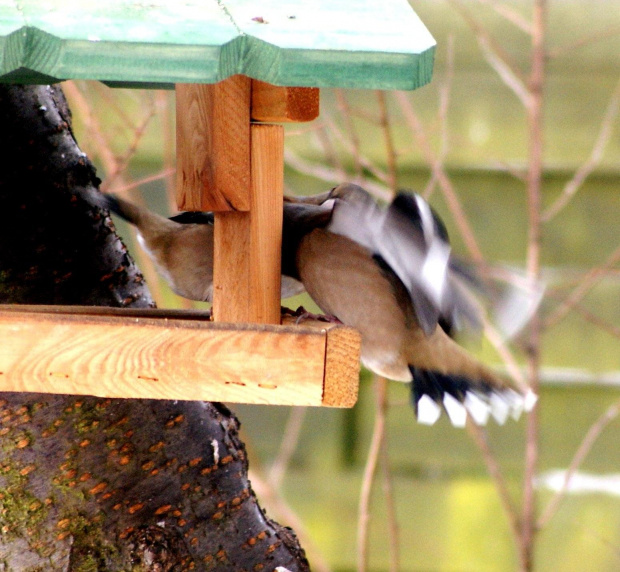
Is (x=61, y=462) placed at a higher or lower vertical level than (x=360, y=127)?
higher

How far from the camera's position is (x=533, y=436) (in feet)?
6.81

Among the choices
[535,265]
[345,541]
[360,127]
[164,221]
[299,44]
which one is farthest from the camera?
[345,541]

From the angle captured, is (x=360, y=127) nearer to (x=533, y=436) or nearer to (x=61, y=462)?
(x=533, y=436)

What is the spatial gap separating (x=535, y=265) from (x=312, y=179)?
0.83 metres

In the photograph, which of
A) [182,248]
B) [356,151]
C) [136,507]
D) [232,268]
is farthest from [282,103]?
[356,151]

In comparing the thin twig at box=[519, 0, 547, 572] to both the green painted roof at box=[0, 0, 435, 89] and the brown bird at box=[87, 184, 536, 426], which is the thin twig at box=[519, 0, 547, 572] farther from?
the green painted roof at box=[0, 0, 435, 89]

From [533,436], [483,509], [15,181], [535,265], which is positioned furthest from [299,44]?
[483,509]

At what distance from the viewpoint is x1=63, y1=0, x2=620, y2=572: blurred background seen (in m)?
2.59

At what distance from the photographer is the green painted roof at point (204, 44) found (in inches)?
32.2

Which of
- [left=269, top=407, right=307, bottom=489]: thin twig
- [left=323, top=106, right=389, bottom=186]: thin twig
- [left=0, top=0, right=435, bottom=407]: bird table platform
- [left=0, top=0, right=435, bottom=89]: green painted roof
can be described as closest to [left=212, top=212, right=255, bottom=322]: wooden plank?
[left=0, top=0, right=435, bottom=407]: bird table platform

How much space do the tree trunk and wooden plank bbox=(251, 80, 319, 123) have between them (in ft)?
1.01

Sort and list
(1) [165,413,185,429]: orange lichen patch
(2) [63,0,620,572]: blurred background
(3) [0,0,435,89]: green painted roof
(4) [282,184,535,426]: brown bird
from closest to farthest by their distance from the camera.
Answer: (3) [0,0,435,89]: green painted roof < (4) [282,184,535,426]: brown bird < (1) [165,413,185,429]: orange lichen patch < (2) [63,0,620,572]: blurred background

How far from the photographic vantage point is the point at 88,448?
122cm

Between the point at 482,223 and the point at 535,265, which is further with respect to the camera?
the point at 482,223
